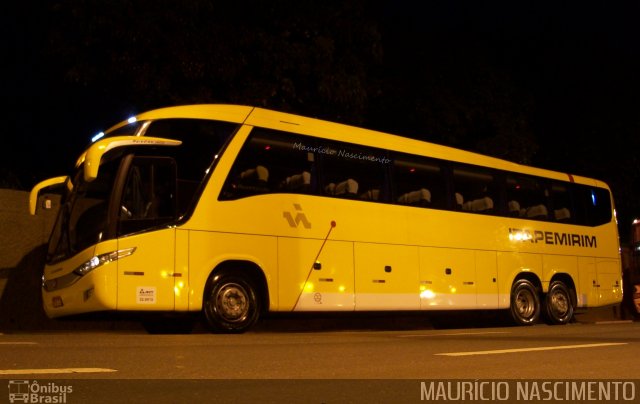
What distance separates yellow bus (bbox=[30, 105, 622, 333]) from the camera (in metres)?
11.8

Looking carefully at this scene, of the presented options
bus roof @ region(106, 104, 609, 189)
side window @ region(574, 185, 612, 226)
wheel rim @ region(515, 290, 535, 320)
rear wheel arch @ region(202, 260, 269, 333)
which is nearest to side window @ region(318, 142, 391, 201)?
bus roof @ region(106, 104, 609, 189)

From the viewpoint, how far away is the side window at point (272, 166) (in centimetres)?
1273

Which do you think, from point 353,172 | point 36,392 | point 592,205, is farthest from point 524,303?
point 36,392

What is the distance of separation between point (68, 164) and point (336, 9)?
10109 mm

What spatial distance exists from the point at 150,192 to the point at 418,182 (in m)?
5.77

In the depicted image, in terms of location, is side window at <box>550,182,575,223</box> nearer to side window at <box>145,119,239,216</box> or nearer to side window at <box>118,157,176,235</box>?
side window at <box>145,119,239,216</box>

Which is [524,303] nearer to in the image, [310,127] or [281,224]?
[310,127]

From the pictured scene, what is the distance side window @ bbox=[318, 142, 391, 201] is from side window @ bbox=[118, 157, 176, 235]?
9.68 feet

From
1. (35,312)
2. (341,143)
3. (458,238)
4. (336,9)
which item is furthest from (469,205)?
(35,312)

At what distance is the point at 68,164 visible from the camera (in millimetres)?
24750

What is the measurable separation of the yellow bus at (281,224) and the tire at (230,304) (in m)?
0.02

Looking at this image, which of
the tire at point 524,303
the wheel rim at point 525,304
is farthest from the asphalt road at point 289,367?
the wheel rim at point 525,304

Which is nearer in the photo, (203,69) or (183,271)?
(183,271)

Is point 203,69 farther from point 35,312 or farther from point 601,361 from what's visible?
point 601,361
